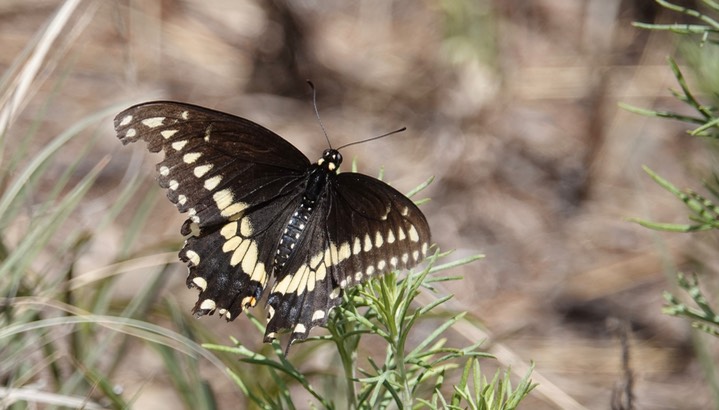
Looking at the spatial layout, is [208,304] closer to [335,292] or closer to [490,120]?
[335,292]

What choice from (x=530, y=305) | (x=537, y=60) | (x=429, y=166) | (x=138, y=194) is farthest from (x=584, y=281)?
(x=138, y=194)

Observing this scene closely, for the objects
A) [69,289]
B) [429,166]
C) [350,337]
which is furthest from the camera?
[429,166]

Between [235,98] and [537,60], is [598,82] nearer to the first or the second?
[537,60]

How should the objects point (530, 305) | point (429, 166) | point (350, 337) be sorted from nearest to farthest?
point (350, 337) < point (530, 305) < point (429, 166)

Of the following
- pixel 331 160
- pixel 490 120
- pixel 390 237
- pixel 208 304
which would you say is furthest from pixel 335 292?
pixel 490 120

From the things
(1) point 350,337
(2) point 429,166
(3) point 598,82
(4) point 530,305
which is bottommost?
(4) point 530,305

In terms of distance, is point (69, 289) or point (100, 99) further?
point (100, 99)

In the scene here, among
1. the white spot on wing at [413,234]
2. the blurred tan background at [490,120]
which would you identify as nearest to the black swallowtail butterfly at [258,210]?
the white spot on wing at [413,234]

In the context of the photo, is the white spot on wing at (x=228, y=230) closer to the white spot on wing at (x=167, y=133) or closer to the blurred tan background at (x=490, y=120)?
the white spot on wing at (x=167, y=133)
